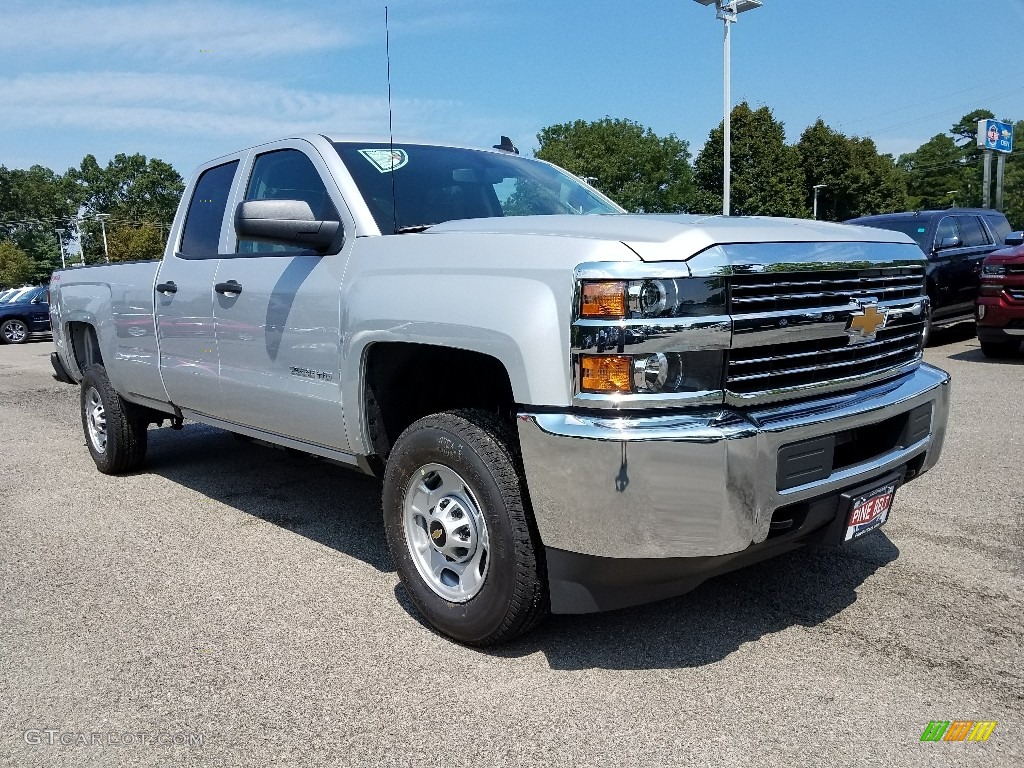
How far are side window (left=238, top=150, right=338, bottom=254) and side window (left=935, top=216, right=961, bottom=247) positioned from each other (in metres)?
9.85

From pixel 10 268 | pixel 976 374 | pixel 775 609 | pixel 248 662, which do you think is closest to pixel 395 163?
pixel 248 662

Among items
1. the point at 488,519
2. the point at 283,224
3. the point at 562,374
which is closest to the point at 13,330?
the point at 283,224

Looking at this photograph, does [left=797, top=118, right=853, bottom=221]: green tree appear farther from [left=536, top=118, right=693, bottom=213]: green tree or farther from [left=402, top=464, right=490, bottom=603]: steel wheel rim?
[left=402, top=464, right=490, bottom=603]: steel wheel rim

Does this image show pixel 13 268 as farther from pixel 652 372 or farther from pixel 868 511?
pixel 868 511

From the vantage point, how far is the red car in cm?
965

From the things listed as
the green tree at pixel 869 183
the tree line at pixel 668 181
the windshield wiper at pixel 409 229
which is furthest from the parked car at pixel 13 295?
the green tree at pixel 869 183

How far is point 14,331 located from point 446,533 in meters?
25.4

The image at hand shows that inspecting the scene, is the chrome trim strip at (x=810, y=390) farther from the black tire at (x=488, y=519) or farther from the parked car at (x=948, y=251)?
the parked car at (x=948, y=251)

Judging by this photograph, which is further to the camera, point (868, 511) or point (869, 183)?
point (869, 183)

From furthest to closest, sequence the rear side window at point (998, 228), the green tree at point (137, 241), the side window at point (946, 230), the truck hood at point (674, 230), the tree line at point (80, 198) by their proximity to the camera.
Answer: the tree line at point (80, 198), the green tree at point (137, 241), the rear side window at point (998, 228), the side window at point (946, 230), the truck hood at point (674, 230)

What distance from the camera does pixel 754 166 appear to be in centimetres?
5081

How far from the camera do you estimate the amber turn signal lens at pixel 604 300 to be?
258 cm

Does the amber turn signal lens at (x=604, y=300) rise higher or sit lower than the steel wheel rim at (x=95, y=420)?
higher

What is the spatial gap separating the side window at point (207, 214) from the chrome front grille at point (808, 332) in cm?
304
